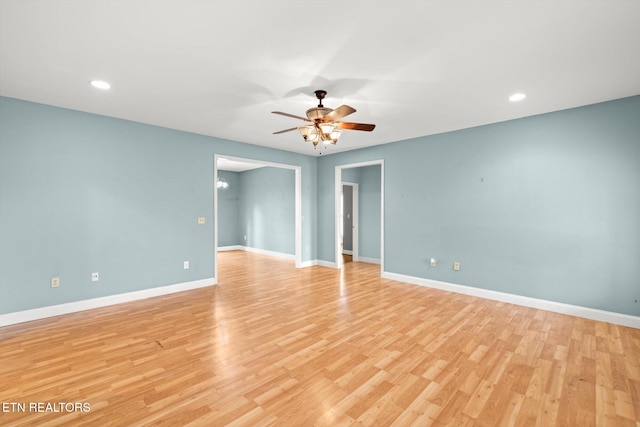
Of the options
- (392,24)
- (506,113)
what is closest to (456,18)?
(392,24)

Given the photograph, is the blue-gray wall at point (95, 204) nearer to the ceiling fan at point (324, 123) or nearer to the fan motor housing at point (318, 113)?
the ceiling fan at point (324, 123)

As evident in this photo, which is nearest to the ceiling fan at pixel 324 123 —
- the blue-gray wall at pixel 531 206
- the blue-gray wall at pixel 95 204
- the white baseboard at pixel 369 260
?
the blue-gray wall at pixel 531 206

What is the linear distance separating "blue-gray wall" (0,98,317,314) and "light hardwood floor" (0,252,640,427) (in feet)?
1.88

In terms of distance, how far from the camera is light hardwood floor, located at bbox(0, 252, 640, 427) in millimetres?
1886

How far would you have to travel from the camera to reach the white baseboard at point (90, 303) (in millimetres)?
A: 3417

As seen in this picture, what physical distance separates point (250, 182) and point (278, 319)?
6.66m

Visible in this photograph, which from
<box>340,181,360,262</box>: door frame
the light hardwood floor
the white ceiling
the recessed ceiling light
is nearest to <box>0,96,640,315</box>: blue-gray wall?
the white ceiling

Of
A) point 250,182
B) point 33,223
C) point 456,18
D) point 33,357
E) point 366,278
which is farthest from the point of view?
point 250,182

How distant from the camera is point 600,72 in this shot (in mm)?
2754

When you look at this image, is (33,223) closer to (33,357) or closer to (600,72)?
(33,357)

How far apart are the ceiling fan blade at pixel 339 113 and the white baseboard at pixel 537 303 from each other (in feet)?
11.8

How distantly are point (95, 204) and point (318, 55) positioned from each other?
149 inches

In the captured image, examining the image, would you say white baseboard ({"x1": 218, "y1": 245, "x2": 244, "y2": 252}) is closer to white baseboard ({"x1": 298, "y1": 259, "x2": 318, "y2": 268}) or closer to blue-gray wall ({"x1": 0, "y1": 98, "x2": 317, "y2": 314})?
white baseboard ({"x1": 298, "y1": 259, "x2": 318, "y2": 268})

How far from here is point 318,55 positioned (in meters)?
2.41
